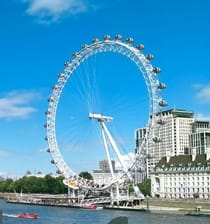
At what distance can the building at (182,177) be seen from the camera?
6725cm

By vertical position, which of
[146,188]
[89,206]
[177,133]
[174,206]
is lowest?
[89,206]

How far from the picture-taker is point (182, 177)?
2749 inches

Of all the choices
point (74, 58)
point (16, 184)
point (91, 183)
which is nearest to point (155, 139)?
point (74, 58)

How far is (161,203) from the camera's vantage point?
56750mm

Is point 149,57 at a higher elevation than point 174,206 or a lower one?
higher

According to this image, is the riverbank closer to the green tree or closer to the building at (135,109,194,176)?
the green tree

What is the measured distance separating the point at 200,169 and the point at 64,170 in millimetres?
21323

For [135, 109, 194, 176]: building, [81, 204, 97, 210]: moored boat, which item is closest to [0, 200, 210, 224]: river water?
[81, 204, 97, 210]: moored boat

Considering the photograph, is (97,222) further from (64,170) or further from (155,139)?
(64,170)

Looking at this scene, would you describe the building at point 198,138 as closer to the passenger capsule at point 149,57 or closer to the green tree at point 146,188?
the green tree at point 146,188

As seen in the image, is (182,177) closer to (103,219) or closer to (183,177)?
(183,177)

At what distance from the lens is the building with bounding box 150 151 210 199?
67250mm

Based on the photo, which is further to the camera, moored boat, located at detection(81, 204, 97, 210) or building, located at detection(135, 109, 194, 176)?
building, located at detection(135, 109, 194, 176)

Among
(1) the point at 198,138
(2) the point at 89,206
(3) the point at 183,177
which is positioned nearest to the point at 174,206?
(2) the point at 89,206
